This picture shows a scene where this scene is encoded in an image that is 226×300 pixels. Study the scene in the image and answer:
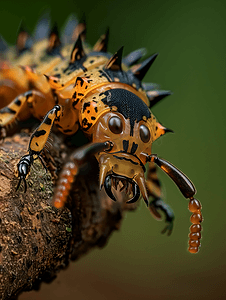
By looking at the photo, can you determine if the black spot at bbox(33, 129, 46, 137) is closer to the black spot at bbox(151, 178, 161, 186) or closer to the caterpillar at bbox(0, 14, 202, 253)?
the caterpillar at bbox(0, 14, 202, 253)

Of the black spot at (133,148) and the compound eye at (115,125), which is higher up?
the compound eye at (115,125)

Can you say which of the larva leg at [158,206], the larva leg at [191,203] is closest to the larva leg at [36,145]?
the larva leg at [191,203]

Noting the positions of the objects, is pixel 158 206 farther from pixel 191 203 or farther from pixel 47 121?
pixel 47 121

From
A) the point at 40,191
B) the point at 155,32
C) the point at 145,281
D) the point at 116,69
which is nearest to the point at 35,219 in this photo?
the point at 40,191

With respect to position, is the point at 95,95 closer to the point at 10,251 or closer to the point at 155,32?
the point at 10,251

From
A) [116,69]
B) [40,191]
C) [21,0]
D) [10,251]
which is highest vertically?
[21,0]

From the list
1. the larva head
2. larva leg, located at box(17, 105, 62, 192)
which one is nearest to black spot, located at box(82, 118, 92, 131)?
the larva head

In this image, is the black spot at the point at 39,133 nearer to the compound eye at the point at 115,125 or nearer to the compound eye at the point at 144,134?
the compound eye at the point at 115,125
